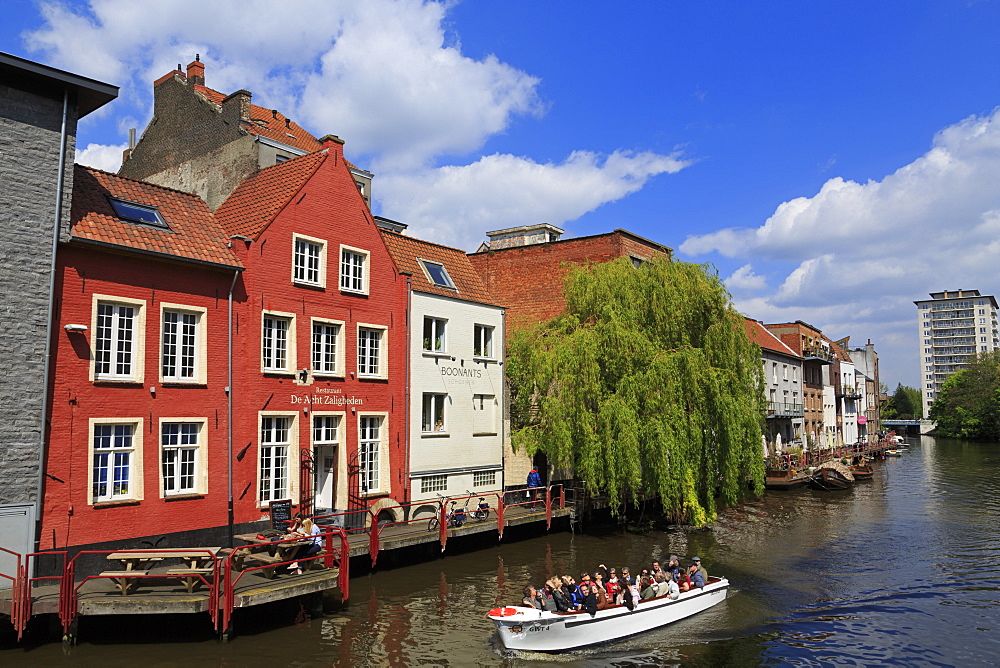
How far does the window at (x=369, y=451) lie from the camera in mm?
23875

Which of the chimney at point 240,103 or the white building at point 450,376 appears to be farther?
the chimney at point 240,103

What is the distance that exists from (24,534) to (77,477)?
1589 mm

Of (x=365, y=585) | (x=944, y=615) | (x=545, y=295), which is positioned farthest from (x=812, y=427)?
(x=365, y=585)

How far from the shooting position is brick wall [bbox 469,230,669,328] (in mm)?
35438

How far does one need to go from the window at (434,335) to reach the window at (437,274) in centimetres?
174

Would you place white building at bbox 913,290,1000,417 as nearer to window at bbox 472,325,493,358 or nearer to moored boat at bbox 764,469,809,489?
moored boat at bbox 764,469,809,489

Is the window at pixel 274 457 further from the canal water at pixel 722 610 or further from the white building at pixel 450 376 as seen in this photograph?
the white building at pixel 450 376

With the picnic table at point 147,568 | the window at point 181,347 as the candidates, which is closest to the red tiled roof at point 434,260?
the window at point 181,347

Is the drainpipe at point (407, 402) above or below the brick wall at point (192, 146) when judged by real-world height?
below

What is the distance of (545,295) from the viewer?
36281mm

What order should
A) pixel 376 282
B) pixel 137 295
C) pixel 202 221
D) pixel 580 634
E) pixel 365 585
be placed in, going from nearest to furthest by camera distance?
pixel 580 634
pixel 137 295
pixel 365 585
pixel 202 221
pixel 376 282

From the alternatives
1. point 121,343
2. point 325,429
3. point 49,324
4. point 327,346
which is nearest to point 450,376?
point 327,346

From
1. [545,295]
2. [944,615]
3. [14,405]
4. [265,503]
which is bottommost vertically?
[944,615]

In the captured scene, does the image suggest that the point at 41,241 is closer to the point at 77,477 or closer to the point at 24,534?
the point at 77,477
